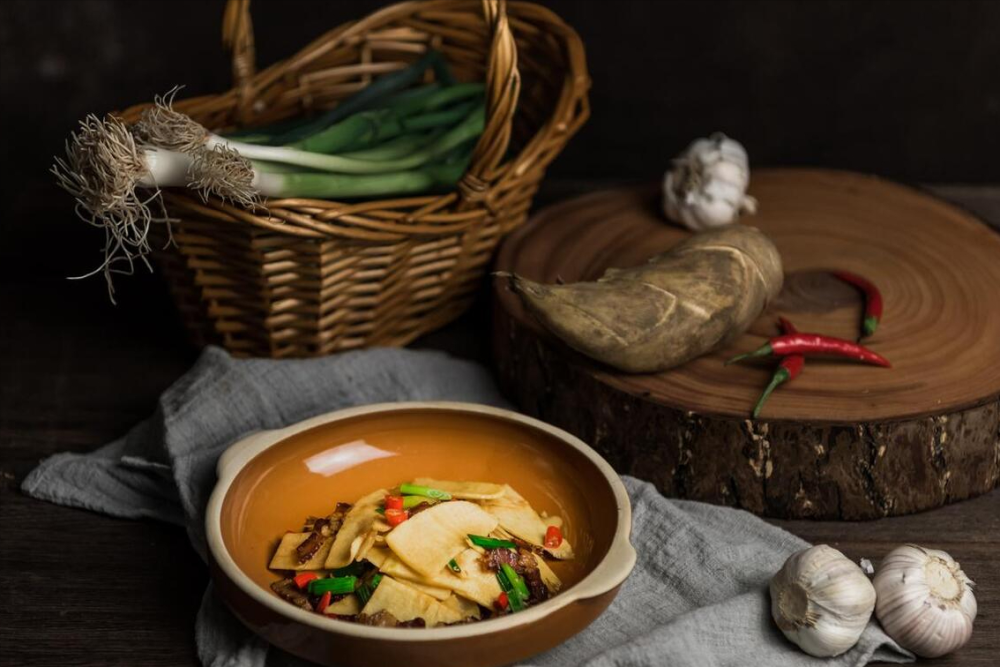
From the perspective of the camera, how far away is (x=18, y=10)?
2.48 meters

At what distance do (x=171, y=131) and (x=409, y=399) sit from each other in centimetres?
57

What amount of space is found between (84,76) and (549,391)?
3.84 feet

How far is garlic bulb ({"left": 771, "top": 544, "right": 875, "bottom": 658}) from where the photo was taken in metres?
1.56

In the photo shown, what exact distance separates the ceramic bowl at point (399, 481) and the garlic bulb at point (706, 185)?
0.63m

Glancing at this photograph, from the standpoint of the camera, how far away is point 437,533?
1.59m

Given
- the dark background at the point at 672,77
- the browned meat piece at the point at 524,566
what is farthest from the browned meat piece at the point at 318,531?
the dark background at the point at 672,77

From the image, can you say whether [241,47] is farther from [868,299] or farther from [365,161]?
[868,299]

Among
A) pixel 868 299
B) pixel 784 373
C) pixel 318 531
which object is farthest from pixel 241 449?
pixel 868 299

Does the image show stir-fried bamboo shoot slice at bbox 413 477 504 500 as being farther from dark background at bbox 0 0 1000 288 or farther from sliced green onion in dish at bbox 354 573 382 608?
dark background at bbox 0 0 1000 288

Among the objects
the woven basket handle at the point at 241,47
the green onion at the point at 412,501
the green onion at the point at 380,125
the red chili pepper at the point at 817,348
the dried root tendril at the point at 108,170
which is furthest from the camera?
the woven basket handle at the point at 241,47

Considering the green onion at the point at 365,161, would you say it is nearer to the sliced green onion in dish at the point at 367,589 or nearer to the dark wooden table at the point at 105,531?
the dark wooden table at the point at 105,531

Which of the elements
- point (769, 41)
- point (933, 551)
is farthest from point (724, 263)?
point (769, 41)

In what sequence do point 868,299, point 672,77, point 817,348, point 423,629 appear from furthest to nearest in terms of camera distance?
point 672,77 < point 868,299 < point 817,348 < point 423,629

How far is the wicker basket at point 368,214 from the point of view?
77.7 inches
